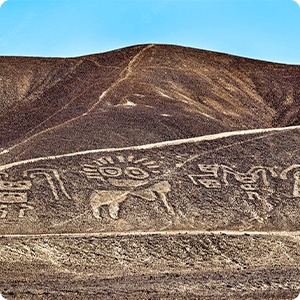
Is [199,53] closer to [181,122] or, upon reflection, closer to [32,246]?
[181,122]

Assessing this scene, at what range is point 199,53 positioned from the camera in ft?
169

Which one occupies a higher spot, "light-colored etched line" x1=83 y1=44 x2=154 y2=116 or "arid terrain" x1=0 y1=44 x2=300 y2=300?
"light-colored etched line" x1=83 y1=44 x2=154 y2=116

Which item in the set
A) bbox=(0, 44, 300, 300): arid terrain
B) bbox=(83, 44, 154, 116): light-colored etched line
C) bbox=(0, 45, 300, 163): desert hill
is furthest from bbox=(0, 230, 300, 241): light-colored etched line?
bbox=(83, 44, 154, 116): light-colored etched line

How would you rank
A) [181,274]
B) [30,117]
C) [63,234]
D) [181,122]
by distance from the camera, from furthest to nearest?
[30,117] < [181,122] < [63,234] < [181,274]

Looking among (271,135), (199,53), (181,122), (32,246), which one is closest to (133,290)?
(32,246)

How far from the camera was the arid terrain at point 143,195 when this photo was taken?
12633mm

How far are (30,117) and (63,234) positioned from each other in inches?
837

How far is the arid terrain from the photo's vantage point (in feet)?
41.4

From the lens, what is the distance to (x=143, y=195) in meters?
20.2

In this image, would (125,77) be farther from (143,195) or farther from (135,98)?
(143,195)

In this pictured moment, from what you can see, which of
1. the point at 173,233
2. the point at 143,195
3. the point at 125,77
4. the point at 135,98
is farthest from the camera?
the point at 125,77

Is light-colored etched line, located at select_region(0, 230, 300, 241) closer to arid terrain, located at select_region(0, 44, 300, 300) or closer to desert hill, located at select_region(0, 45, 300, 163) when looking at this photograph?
arid terrain, located at select_region(0, 44, 300, 300)

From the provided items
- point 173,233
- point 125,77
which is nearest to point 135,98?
point 125,77

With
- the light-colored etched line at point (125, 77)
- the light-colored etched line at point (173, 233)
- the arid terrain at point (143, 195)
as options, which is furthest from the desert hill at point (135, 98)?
the light-colored etched line at point (173, 233)
